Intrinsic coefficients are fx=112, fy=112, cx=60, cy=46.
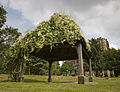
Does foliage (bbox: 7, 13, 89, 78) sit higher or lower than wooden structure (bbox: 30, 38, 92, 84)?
higher

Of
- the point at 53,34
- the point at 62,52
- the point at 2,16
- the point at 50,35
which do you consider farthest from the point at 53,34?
the point at 2,16

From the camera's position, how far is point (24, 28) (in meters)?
9.17

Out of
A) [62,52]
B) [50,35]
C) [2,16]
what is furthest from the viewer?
[2,16]

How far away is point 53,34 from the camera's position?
852cm

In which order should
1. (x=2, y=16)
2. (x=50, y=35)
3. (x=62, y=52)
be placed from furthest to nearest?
(x=2, y=16), (x=62, y=52), (x=50, y=35)

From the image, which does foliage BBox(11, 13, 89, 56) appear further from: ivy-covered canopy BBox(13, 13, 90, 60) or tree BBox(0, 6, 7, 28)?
tree BBox(0, 6, 7, 28)

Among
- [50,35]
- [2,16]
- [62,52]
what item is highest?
[2,16]

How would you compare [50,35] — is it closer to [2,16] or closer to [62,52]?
[62,52]

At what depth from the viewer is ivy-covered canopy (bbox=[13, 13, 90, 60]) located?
8328 millimetres

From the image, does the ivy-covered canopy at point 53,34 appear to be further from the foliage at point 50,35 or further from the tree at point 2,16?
the tree at point 2,16

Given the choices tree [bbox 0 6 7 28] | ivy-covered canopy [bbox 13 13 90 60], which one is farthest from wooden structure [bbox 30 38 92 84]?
tree [bbox 0 6 7 28]

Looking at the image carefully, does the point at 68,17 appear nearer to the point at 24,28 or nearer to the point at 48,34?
the point at 48,34

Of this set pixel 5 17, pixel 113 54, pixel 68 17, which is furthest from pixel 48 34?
pixel 113 54

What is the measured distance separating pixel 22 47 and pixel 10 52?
110 centimetres
